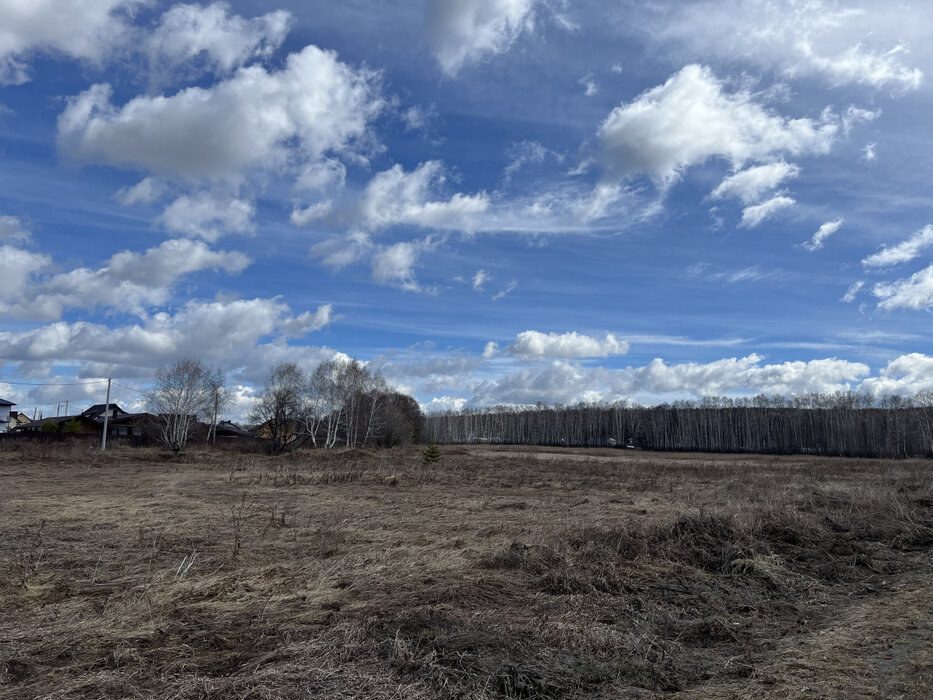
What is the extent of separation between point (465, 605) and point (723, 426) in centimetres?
9318

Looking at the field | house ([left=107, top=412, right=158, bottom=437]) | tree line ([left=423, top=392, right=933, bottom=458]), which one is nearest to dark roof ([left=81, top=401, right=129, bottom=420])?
house ([left=107, top=412, right=158, bottom=437])

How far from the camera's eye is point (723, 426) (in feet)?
300

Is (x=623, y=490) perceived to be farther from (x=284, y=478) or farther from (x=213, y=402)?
(x=213, y=402)

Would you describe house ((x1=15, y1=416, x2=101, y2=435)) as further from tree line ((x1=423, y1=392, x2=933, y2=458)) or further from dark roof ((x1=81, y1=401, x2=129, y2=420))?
tree line ((x1=423, y1=392, x2=933, y2=458))

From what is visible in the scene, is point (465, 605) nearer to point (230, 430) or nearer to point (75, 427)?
point (75, 427)

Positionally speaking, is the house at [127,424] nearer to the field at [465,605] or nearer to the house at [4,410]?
the house at [4,410]

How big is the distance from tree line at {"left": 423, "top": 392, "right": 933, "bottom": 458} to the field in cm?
7377

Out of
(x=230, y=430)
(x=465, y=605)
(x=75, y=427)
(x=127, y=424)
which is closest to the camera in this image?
(x=465, y=605)

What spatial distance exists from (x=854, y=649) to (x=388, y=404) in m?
72.6

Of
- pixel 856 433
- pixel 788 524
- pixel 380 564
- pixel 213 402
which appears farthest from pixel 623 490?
pixel 856 433

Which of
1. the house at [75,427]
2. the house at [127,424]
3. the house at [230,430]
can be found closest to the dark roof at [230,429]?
the house at [230,430]

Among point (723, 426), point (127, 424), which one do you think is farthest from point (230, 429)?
point (723, 426)

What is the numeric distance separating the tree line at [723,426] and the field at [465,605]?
73772 millimetres

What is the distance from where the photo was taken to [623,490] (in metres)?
23.1
